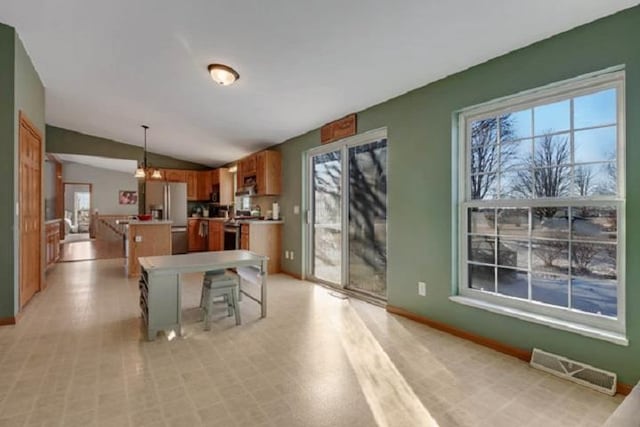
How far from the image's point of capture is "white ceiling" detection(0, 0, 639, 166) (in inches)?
88.6

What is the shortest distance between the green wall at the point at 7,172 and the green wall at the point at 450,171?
3.69m

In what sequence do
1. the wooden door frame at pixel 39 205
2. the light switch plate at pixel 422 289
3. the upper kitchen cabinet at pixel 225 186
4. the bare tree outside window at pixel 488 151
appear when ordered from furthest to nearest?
1. the upper kitchen cabinet at pixel 225 186
2. the wooden door frame at pixel 39 205
3. the light switch plate at pixel 422 289
4. the bare tree outside window at pixel 488 151

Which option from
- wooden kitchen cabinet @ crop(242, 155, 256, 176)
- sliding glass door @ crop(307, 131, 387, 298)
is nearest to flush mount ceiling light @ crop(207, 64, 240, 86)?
sliding glass door @ crop(307, 131, 387, 298)

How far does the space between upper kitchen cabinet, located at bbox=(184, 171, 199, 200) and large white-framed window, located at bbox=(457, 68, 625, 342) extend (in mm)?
7126

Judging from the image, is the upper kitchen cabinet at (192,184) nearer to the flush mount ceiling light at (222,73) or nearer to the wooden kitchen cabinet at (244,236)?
the wooden kitchen cabinet at (244,236)

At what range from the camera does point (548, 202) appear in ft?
7.96

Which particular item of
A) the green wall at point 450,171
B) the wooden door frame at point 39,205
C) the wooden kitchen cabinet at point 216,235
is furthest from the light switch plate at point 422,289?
the wooden kitchen cabinet at point 216,235

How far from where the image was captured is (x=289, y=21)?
2486 millimetres

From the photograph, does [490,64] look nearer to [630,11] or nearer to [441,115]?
[441,115]

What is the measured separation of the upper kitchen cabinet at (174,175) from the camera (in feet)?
26.6

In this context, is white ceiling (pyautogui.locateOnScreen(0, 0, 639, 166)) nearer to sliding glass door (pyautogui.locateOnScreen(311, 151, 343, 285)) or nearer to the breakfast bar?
sliding glass door (pyautogui.locateOnScreen(311, 151, 343, 285))

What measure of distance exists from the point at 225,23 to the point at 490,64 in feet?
7.19

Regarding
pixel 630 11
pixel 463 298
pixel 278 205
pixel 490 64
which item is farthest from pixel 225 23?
pixel 278 205

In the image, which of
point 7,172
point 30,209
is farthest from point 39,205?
point 7,172
